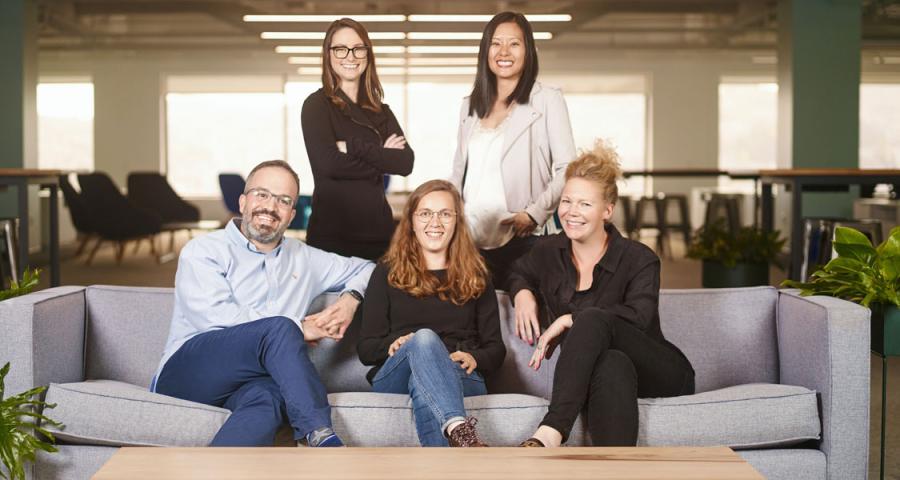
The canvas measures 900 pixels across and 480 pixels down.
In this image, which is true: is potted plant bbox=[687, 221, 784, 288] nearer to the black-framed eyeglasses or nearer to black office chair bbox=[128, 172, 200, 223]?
the black-framed eyeglasses

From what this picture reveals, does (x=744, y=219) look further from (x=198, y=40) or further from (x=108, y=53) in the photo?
(x=108, y=53)

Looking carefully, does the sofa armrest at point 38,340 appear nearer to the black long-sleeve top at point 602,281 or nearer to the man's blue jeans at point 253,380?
the man's blue jeans at point 253,380

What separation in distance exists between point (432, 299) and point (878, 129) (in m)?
15.0

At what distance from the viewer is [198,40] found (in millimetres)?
14781

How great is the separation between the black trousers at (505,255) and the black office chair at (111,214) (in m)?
6.84

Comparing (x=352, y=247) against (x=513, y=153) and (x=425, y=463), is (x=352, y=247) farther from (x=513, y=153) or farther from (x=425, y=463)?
(x=425, y=463)

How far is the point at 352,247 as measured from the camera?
11.3 ft

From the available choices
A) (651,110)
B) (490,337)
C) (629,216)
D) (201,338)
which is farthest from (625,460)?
(651,110)

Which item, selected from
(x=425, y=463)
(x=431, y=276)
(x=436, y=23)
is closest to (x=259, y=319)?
(x=431, y=276)

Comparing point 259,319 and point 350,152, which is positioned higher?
point 350,152

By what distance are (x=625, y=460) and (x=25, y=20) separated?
9.24 m

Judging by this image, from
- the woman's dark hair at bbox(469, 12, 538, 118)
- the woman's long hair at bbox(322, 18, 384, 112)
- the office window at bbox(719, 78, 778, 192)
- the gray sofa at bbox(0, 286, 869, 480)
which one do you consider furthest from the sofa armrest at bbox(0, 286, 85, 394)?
the office window at bbox(719, 78, 778, 192)

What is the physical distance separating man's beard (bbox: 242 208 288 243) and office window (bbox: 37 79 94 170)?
46.1 feet

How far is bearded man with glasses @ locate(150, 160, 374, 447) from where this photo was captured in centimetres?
261
